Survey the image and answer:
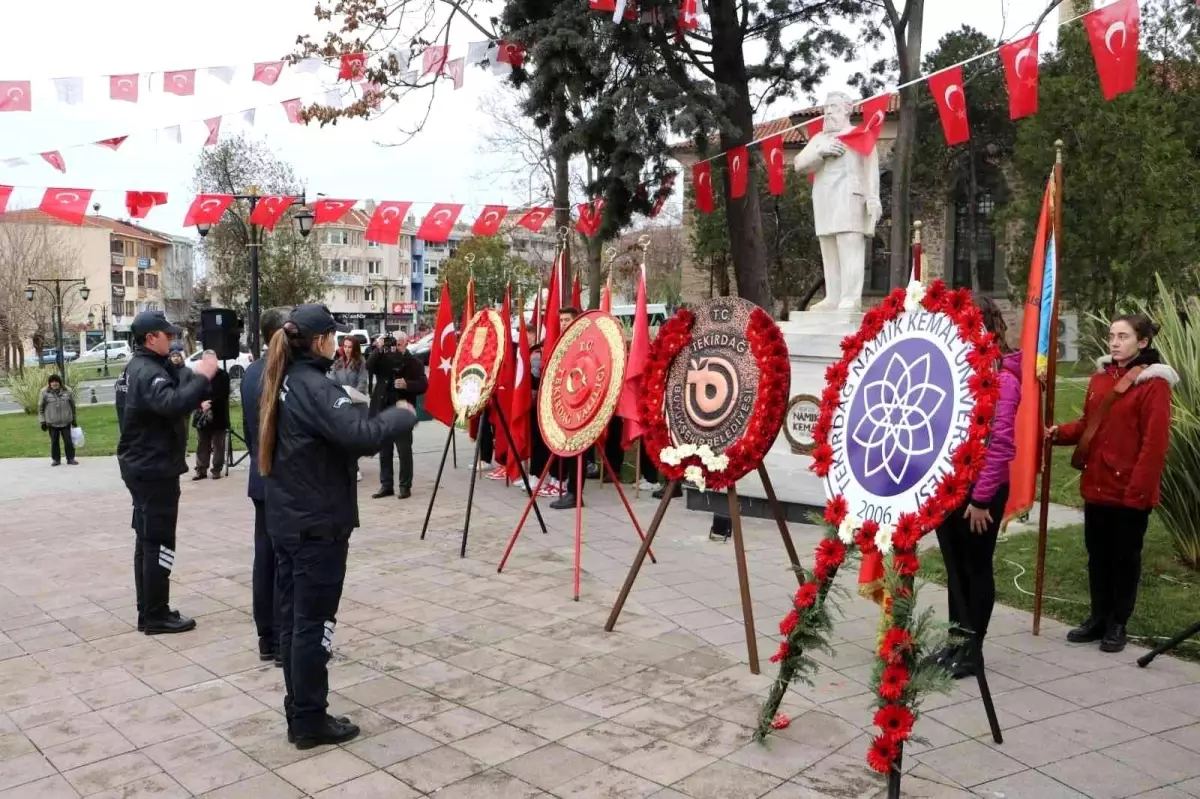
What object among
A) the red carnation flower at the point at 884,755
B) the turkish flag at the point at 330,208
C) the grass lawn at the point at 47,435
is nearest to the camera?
the red carnation flower at the point at 884,755

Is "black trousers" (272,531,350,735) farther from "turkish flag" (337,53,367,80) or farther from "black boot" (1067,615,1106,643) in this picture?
"turkish flag" (337,53,367,80)

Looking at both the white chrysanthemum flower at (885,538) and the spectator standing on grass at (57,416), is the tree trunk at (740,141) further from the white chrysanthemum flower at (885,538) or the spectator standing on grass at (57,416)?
the white chrysanthemum flower at (885,538)

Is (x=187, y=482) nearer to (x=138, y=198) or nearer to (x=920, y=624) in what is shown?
(x=138, y=198)

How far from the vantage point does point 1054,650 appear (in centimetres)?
498

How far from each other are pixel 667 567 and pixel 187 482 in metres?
7.08

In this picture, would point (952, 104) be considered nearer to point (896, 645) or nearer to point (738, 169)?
point (738, 169)

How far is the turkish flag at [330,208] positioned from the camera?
1349 cm

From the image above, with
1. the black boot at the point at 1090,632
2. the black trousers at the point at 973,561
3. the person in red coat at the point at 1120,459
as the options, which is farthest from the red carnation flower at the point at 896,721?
the black boot at the point at 1090,632

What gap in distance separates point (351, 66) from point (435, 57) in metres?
1.16

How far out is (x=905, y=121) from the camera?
16.3 meters

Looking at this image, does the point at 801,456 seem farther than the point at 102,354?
No

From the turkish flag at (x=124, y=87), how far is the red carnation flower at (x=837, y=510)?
33.9ft

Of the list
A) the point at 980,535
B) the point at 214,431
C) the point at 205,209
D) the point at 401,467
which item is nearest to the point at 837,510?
the point at 980,535

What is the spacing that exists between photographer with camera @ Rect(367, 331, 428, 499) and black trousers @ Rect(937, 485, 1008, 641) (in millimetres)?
6321
